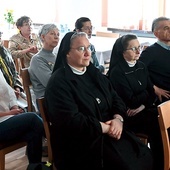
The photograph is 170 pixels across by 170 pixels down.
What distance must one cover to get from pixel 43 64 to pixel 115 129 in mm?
896

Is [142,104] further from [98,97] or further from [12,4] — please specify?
[12,4]

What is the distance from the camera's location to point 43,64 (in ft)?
7.86

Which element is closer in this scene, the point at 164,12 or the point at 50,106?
the point at 50,106

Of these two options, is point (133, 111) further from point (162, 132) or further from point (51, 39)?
point (51, 39)

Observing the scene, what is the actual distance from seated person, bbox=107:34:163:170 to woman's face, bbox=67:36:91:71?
1.46ft

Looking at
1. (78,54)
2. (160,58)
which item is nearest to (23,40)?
(160,58)

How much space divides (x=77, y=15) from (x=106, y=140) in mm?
4221

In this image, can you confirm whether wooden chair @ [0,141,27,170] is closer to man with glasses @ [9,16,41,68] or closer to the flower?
man with glasses @ [9,16,41,68]

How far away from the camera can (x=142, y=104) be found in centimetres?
232

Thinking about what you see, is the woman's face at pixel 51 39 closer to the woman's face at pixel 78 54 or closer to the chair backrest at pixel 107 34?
the woman's face at pixel 78 54

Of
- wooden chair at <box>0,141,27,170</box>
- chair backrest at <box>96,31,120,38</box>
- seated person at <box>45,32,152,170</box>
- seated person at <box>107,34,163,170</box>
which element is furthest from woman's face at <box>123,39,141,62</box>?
chair backrest at <box>96,31,120,38</box>

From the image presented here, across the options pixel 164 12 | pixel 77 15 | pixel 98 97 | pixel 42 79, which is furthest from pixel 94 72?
pixel 77 15

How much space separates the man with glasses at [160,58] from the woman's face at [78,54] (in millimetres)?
876

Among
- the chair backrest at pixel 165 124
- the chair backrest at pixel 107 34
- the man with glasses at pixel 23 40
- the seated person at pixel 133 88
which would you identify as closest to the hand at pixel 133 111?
the seated person at pixel 133 88
